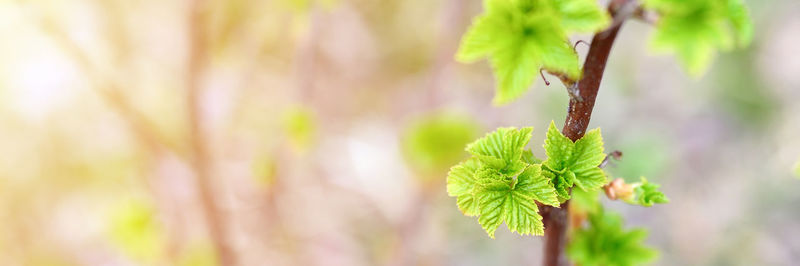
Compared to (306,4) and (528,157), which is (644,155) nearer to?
(306,4)

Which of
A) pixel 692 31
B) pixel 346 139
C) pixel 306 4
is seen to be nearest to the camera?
pixel 692 31

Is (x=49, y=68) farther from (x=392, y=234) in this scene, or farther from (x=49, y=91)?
(x=392, y=234)

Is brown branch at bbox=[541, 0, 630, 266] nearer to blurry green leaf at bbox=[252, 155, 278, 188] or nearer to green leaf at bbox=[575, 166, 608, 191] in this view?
green leaf at bbox=[575, 166, 608, 191]

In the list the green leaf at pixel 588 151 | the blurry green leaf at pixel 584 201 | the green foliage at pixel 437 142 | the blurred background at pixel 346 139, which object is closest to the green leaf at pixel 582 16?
the green leaf at pixel 588 151

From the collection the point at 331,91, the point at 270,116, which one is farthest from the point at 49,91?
the point at 331,91

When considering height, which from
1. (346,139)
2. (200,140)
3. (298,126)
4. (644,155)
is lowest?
(200,140)

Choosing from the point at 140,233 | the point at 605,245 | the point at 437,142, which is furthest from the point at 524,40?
the point at 140,233

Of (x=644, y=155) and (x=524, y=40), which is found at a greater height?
(x=644, y=155)
